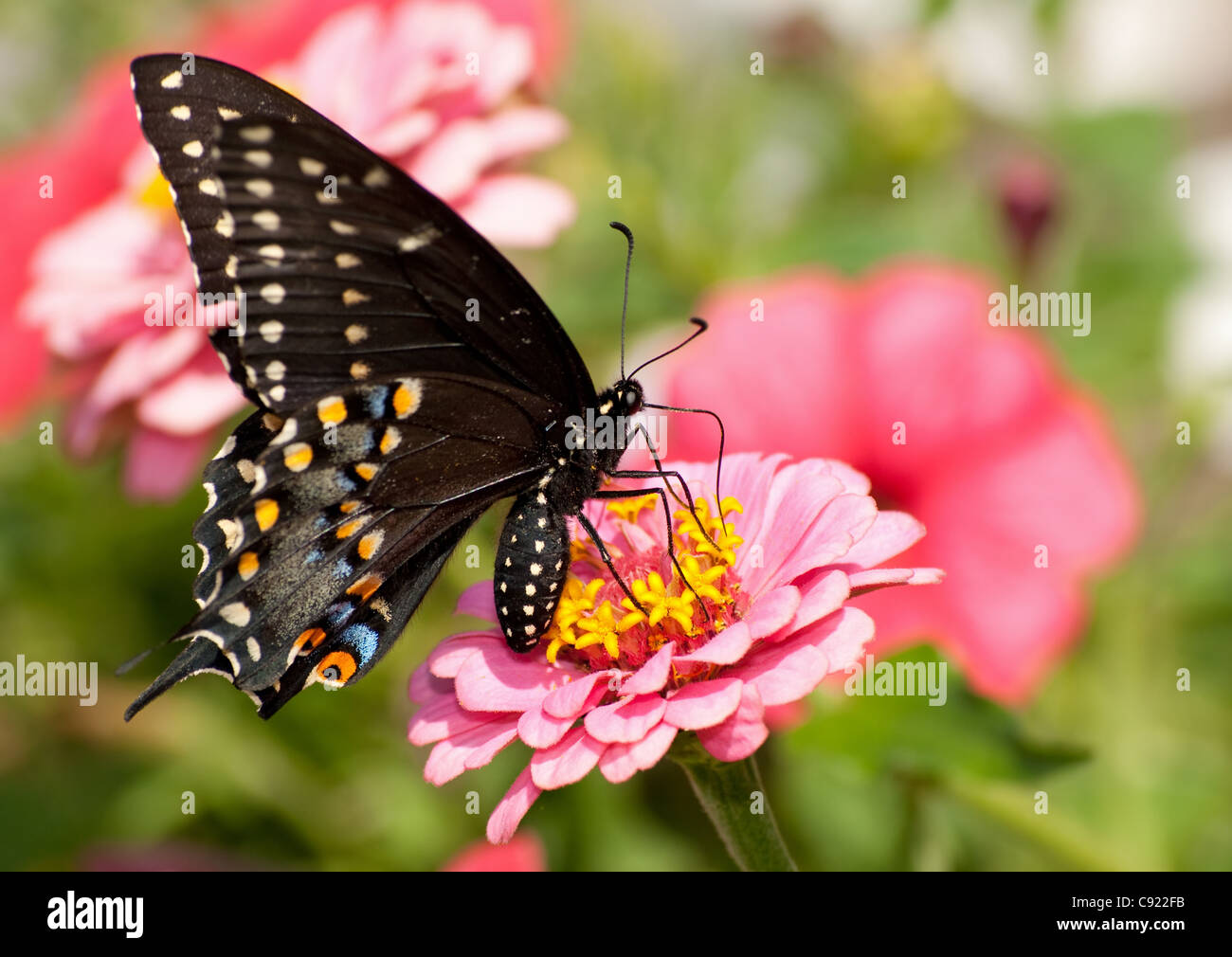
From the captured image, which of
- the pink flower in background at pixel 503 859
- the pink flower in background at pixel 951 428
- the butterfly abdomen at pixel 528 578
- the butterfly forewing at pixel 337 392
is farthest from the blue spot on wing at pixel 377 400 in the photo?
the pink flower in background at pixel 951 428

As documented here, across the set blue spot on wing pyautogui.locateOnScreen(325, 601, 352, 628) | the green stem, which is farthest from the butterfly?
the green stem

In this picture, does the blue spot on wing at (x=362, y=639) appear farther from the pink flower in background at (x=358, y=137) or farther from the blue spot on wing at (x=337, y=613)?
the pink flower in background at (x=358, y=137)

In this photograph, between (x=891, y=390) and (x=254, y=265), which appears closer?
(x=254, y=265)

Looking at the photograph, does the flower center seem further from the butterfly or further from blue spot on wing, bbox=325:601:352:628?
blue spot on wing, bbox=325:601:352:628

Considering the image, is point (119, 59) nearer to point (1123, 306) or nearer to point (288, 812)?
point (288, 812)
